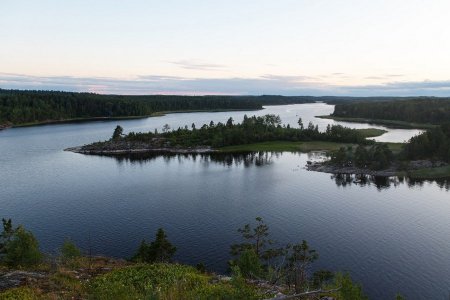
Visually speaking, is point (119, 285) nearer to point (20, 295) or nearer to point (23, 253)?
point (20, 295)

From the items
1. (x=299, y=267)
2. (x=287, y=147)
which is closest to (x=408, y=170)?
(x=287, y=147)

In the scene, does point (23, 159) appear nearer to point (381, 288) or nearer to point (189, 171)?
point (189, 171)

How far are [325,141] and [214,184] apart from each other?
91.3 m

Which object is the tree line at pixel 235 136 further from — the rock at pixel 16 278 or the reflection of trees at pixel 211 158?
the rock at pixel 16 278

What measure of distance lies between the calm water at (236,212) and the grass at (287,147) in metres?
35.1

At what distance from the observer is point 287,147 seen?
165 metres

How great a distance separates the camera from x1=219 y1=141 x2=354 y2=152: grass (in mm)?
162000

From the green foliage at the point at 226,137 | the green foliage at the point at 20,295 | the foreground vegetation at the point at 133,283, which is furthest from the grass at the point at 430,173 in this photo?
the green foliage at the point at 20,295

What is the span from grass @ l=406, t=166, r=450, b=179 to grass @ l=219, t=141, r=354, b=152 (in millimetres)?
48507

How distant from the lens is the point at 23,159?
5037 inches

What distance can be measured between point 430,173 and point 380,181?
56.2 feet

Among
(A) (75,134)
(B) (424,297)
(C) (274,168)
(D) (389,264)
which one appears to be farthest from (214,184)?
(A) (75,134)

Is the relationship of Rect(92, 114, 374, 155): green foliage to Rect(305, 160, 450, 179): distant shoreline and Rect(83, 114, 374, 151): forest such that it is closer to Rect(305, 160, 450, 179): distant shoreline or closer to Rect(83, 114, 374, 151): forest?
Rect(83, 114, 374, 151): forest

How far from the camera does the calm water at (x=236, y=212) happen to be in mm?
53406
